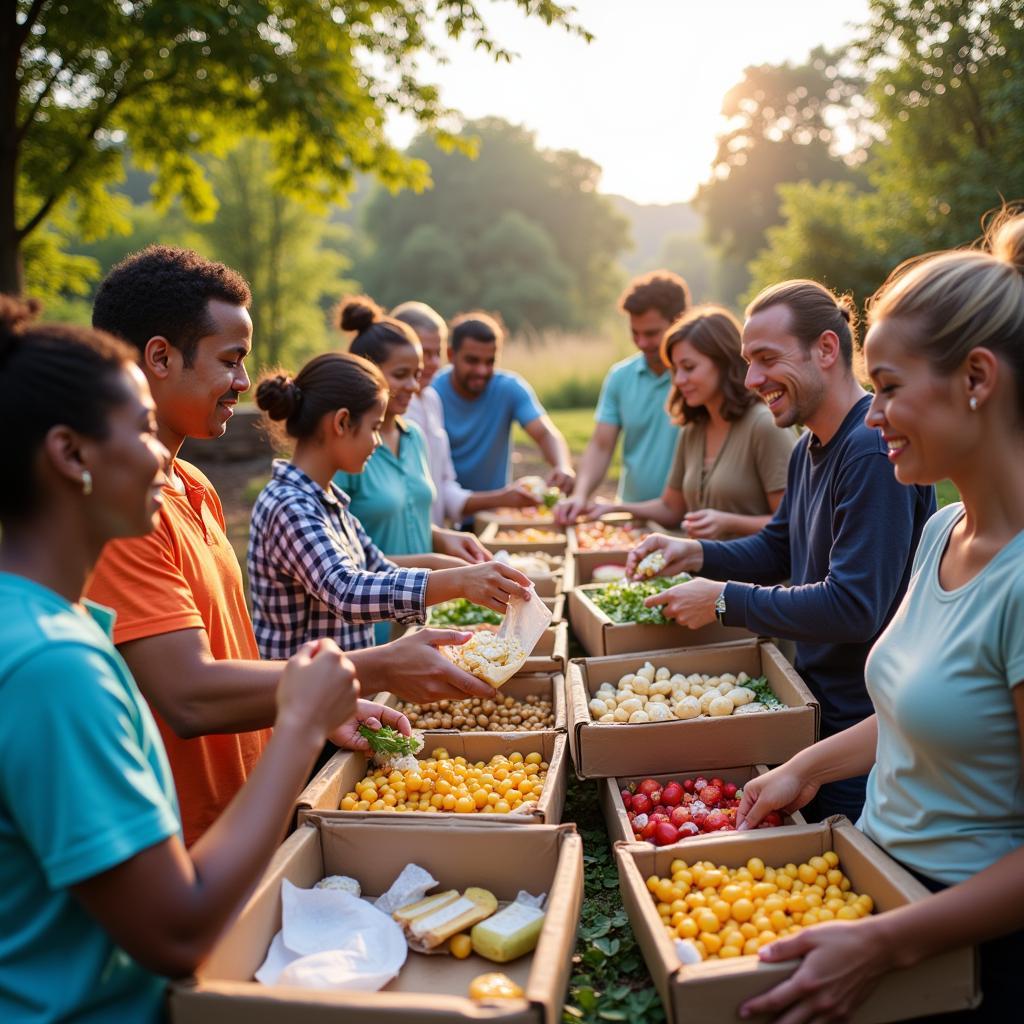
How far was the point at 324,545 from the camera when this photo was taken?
320 centimetres

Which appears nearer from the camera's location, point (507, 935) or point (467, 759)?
point (507, 935)

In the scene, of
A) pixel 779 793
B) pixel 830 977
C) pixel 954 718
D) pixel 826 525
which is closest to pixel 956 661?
pixel 954 718

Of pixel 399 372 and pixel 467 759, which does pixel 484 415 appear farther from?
pixel 467 759

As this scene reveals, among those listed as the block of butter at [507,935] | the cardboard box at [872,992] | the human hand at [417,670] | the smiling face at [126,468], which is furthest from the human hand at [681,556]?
the smiling face at [126,468]

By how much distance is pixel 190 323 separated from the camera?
2.51 meters

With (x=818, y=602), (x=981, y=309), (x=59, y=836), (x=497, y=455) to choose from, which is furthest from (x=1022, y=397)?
(x=497, y=455)

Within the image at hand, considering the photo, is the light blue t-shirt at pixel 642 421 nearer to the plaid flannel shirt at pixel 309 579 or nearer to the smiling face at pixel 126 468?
the plaid flannel shirt at pixel 309 579

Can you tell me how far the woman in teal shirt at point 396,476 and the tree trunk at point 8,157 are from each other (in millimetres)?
8117

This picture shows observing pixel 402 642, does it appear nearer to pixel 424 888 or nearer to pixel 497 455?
pixel 424 888

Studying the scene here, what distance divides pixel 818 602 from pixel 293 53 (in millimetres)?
11660

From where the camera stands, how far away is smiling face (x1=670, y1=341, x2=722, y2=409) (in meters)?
4.80

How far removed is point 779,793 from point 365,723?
1.36 metres

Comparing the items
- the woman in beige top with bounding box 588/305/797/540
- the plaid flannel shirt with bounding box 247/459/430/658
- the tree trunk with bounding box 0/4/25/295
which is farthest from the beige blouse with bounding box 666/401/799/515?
the tree trunk with bounding box 0/4/25/295

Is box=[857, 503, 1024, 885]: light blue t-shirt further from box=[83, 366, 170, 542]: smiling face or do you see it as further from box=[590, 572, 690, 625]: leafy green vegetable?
box=[590, 572, 690, 625]: leafy green vegetable
